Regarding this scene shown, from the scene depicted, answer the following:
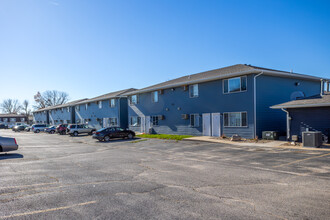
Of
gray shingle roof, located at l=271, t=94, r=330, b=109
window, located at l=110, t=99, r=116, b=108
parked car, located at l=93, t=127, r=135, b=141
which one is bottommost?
parked car, located at l=93, t=127, r=135, b=141

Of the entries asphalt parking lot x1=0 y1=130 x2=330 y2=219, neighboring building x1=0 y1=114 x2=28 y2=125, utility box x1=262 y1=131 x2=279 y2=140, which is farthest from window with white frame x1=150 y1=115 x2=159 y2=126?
neighboring building x1=0 y1=114 x2=28 y2=125

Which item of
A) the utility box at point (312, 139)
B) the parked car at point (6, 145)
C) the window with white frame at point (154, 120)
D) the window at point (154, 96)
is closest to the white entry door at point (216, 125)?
the utility box at point (312, 139)

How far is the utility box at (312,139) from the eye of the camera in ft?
47.2

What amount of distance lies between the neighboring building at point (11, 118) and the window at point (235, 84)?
359 ft

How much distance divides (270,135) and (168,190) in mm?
14000

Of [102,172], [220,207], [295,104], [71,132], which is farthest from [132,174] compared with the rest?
[71,132]

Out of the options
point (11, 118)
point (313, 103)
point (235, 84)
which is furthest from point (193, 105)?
point (11, 118)

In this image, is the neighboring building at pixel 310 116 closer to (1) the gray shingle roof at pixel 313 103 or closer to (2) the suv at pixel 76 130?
(1) the gray shingle roof at pixel 313 103

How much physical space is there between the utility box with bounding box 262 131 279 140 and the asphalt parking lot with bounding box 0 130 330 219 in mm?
7323

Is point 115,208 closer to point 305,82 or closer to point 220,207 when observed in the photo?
point 220,207

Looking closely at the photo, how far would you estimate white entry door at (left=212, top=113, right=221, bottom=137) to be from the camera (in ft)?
71.6

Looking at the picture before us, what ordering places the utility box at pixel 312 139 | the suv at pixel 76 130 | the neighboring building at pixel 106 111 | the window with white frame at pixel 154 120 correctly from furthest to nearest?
the neighboring building at pixel 106 111, the suv at pixel 76 130, the window with white frame at pixel 154 120, the utility box at pixel 312 139

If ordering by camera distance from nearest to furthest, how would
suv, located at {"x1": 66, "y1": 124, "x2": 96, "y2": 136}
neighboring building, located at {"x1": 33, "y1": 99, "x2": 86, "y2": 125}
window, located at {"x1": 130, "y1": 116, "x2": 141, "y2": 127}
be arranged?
window, located at {"x1": 130, "y1": 116, "x2": 141, "y2": 127}, suv, located at {"x1": 66, "y1": 124, "x2": 96, "y2": 136}, neighboring building, located at {"x1": 33, "y1": 99, "x2": 86, "y2": 125}

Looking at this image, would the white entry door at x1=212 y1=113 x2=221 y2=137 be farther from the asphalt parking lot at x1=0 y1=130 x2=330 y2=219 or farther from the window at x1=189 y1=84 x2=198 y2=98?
the asphalt parking lot at x1=0 y1=130 x2=330 y2=219
